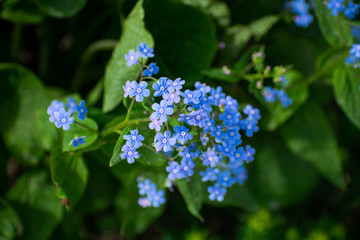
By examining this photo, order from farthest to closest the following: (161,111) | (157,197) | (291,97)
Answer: (291,97) → (157,197) → (161,111)

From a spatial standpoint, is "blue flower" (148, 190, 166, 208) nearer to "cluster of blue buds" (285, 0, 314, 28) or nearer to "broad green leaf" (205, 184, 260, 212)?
"broad green leaf" (205, 184, 260, 212)

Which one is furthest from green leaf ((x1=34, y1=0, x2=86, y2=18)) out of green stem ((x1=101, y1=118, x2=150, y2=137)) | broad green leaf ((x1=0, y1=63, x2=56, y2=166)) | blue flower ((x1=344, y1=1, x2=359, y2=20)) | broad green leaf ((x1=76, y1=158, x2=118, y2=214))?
blue flower ((x1=344, y1=1, x2=359, y2=20))

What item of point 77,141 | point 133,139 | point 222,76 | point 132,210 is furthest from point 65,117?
point 132,210

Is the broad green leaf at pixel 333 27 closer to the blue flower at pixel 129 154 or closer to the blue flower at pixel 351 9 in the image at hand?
the blue flower at pixel 351 9

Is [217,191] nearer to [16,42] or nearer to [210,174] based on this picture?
[210,174]

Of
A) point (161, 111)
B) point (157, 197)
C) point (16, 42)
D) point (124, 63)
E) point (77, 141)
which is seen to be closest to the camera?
point (161, 111)

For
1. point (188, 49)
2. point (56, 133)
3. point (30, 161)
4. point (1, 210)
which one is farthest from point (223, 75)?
point (1, 210)

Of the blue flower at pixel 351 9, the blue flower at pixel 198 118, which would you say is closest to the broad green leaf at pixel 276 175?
the blue flower at pixel 351 9
